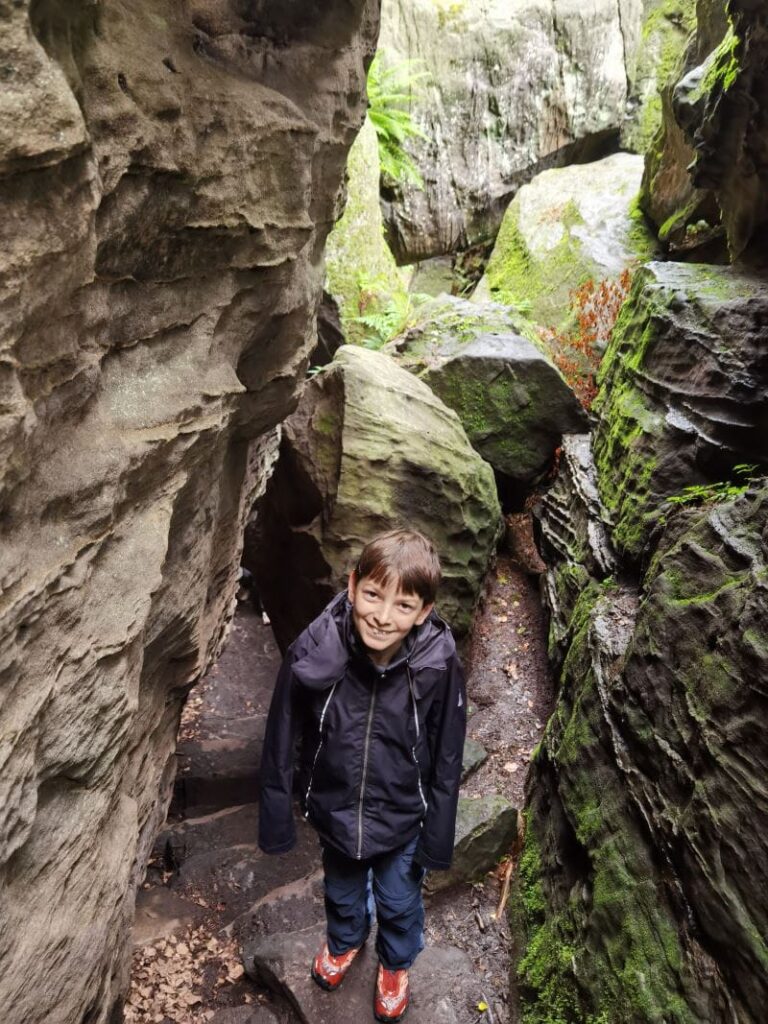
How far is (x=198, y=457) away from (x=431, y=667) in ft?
4.50

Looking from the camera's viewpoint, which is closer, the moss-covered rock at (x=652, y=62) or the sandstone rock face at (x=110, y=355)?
the sandstone rock face at (x=110, y=355)

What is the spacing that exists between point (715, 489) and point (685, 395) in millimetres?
1109

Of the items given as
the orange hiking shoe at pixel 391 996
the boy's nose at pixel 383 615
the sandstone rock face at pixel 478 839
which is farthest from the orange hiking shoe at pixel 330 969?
the boy's nose at pixel 383 615

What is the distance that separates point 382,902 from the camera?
3389 millimetres

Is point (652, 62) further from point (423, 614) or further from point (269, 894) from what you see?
point (269, 894)

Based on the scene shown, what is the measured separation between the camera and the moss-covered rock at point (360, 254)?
32.6ft

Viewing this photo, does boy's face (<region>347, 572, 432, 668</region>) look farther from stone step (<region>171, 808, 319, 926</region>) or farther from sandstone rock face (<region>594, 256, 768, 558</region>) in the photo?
stone step (<region>171, 808, 319, 926</region>)

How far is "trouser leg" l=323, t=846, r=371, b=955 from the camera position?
11.0 feet

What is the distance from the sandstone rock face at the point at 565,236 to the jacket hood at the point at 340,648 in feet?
27.1

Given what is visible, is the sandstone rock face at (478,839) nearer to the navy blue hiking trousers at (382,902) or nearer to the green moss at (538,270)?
the navy blue hiking trousers at (382,902)

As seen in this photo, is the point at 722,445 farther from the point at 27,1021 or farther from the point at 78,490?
the point at 27,1021

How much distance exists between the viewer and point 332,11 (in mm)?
3088

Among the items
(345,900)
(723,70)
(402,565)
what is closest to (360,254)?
(723,70)

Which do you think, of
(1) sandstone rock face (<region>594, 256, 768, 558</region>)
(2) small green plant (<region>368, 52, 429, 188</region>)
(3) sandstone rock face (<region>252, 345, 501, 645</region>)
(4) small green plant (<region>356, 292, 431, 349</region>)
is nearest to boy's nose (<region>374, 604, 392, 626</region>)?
(1) sandstone rock face (<region>594, 256, 768, 558</region>)
